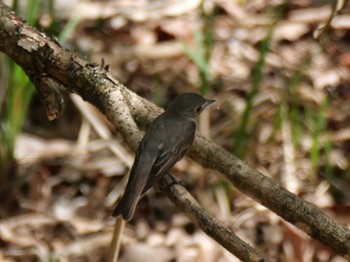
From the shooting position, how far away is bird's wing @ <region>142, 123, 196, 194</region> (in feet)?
10.9

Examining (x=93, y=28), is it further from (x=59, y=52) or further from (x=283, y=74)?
(x=59, y=52)

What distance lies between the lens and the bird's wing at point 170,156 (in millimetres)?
3324

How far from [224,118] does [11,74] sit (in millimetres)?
1791

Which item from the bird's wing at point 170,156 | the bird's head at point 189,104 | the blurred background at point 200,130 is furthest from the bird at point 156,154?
the blurred background at point 200,130

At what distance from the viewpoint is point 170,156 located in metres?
3.49

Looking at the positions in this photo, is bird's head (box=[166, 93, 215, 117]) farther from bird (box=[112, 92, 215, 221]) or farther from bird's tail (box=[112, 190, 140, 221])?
bird's tail (box=[112, 190, 140, 221])

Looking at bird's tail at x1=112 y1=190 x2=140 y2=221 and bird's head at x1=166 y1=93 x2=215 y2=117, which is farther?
bird's head at x1=166 y1=93 x2=215 y2=117

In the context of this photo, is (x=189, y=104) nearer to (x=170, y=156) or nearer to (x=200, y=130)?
(x=170, y=156)

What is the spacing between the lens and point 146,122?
3516 mm

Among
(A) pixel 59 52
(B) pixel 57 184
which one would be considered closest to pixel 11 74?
(B) pixel 57 184

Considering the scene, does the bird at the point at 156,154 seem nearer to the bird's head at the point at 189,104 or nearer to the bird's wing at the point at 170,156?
the bird's wing at the point at 170,156

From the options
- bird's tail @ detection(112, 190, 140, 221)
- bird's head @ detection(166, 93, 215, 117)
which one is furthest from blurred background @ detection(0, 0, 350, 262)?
bird's tail @ detection(112, 190, 140, 221)

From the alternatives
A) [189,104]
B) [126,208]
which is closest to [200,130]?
[189,104]

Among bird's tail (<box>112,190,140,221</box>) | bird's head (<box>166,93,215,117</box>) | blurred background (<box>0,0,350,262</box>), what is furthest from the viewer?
blurred background (<box>0,0,350,262</box>)
